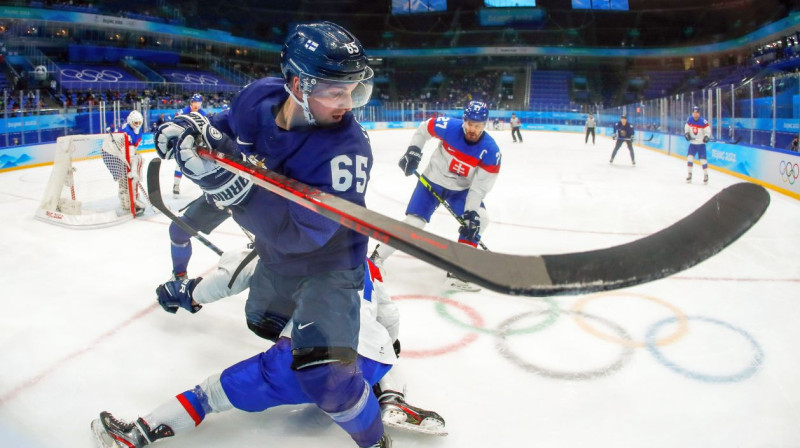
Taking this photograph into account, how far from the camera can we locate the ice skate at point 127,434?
1609 mm

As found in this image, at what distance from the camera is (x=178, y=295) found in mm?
2463

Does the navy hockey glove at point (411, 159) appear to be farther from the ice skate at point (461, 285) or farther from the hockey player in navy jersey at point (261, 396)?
the hockey player in navy jersey at point (261, 396)

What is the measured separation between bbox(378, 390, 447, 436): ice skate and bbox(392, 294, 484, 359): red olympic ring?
0.57 m

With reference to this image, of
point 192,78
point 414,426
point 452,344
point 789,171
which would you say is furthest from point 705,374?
point 192,78

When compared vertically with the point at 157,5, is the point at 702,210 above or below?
below

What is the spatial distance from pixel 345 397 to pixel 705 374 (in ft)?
5.15

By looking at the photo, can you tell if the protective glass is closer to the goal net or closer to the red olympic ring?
the red olympic ring

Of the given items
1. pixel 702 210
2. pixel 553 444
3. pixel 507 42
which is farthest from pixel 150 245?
pixel 507 42

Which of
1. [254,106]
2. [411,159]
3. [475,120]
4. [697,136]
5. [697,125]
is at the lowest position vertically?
[411,159]

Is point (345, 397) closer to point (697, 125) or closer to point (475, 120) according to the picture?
point (475, 120)

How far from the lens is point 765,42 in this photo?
24.4 m

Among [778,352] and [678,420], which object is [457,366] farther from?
[778,352]

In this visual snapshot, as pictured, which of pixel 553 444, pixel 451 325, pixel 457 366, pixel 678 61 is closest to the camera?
pixel 553 444

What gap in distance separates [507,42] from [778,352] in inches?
1317
